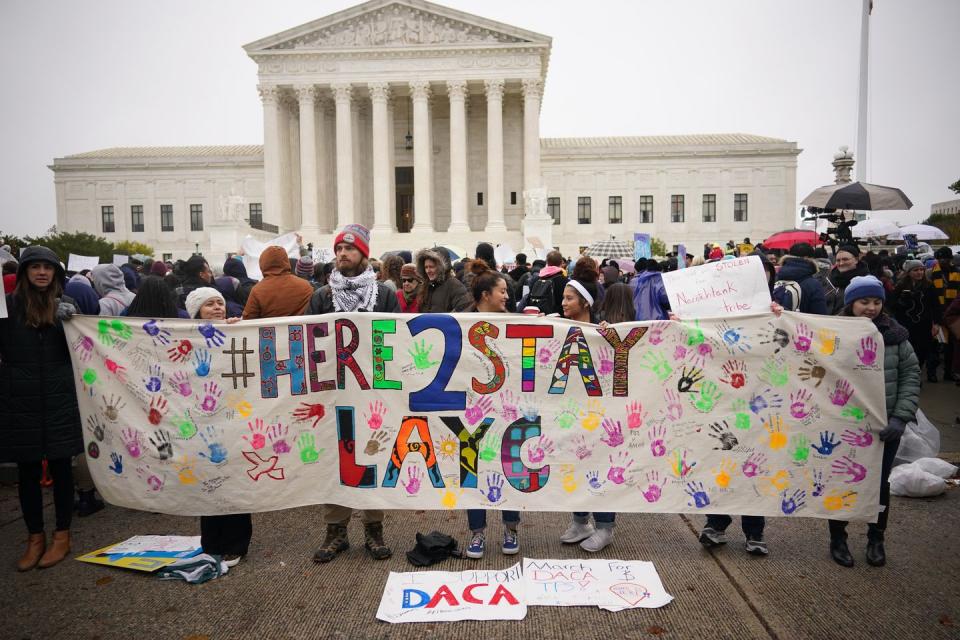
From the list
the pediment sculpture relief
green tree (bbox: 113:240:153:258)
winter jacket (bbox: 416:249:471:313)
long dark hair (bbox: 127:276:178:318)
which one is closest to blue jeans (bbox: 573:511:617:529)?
winter jacket (bbox: 416:249:471:313)

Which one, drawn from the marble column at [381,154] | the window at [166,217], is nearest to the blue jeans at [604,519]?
the marble column at [381,154]

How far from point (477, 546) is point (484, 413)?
1.01 meters

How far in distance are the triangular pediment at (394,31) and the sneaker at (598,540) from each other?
43909mm

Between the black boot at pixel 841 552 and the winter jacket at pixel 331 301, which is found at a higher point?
the winter jacket at pixel 331 301

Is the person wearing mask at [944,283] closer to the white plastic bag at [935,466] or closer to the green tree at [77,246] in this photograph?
the white plastic bag at [935,466]

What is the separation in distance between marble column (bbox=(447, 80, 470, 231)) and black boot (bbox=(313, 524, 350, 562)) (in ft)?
128

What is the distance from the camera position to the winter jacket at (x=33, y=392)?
480 cm

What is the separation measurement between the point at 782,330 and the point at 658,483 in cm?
151

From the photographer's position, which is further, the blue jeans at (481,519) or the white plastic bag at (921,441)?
the white plastic bag at (921,441)

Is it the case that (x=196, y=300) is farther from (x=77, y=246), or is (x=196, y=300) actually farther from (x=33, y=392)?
(x=77, y=246)

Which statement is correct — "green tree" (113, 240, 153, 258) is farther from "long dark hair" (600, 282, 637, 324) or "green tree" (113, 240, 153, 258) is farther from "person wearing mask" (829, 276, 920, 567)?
"person wearing mask" (829, 276, 920, 567)

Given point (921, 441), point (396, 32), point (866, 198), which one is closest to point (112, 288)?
point (921, 441)

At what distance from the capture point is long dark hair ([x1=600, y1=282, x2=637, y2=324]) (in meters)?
5.80

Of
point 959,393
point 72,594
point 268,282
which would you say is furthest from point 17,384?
point 959,393
